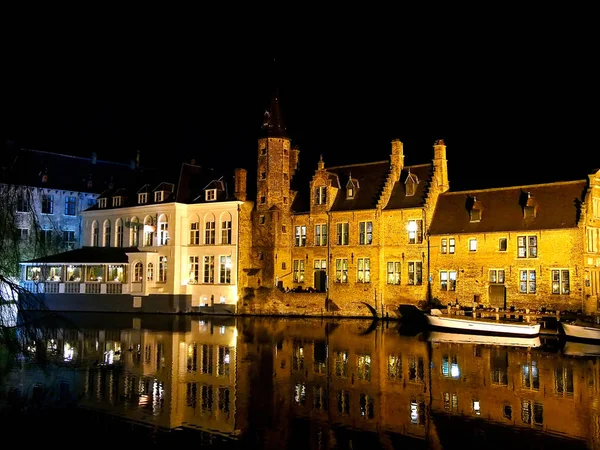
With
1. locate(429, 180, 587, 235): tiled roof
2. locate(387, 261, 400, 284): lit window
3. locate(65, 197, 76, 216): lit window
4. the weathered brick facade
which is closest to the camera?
the weathered brick facade

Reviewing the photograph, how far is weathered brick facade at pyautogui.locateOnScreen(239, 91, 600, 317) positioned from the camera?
40750 millimetres

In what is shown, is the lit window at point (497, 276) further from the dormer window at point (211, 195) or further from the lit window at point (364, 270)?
the dormer window at point (211, 195)

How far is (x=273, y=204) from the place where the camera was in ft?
170

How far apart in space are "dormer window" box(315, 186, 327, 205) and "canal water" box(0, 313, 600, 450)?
64.5ft

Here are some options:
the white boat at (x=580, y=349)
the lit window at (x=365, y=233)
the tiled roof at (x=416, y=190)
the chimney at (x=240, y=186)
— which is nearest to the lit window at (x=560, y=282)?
the white boat at (x=580, y=349)

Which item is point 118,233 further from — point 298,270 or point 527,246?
point 527,246

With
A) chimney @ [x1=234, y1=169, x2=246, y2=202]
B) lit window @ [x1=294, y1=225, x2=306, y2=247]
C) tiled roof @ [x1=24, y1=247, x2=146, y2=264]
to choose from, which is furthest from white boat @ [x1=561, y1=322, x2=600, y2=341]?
tiled roof @ [x1=24, y1=247, x2=146, y2=264]

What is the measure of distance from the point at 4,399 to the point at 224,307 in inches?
1309

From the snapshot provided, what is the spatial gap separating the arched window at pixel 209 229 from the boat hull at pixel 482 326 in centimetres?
2047

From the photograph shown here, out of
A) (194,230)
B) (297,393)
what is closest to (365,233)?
(194,230)

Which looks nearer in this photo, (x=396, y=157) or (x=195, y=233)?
(x=396, y=157)

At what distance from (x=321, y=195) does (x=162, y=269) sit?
47.3 ft

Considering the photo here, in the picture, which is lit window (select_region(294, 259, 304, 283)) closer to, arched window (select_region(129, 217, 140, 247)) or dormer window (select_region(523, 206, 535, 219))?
arched window (select_region(129, 217, 140, 247))

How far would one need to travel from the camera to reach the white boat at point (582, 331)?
33.3 m
